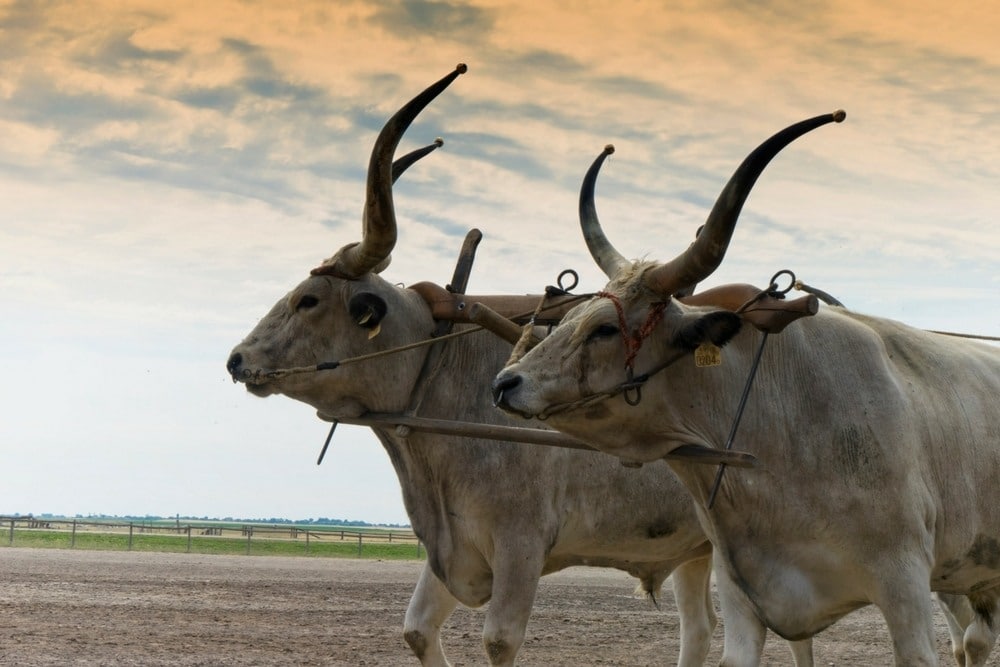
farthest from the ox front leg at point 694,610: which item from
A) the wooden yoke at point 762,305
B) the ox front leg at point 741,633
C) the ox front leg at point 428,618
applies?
the wooden yoke at point 762,305

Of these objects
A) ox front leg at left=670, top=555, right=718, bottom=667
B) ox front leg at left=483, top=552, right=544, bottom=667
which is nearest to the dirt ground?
ox front leg at left=670, top=555, right=718, bottom=667

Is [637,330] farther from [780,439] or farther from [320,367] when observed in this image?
[320,367]

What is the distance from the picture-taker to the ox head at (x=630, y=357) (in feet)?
20.6

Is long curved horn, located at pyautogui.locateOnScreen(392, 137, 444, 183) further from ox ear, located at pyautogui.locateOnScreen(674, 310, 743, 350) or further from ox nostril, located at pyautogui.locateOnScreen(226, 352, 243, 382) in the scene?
ox ear, located at pyautogui.locateOnScreen(674, 310, 743, 350)

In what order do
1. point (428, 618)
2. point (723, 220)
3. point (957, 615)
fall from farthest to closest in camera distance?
point (957, 615) < point (428, 618) < point (723, 220)

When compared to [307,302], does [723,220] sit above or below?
above

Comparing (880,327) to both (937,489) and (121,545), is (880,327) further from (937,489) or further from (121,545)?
(121,545)

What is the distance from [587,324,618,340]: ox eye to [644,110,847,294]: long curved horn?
0.30 meters

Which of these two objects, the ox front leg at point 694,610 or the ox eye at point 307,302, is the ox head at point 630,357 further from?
the ox front leg at point 694,610

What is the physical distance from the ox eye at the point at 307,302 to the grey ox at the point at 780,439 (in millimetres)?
3008

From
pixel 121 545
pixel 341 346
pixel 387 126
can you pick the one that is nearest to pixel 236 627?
pixel 341 346

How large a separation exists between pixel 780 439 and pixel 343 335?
11.8 ft

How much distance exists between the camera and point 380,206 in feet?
29.5

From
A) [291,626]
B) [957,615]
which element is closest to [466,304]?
[957,615]
